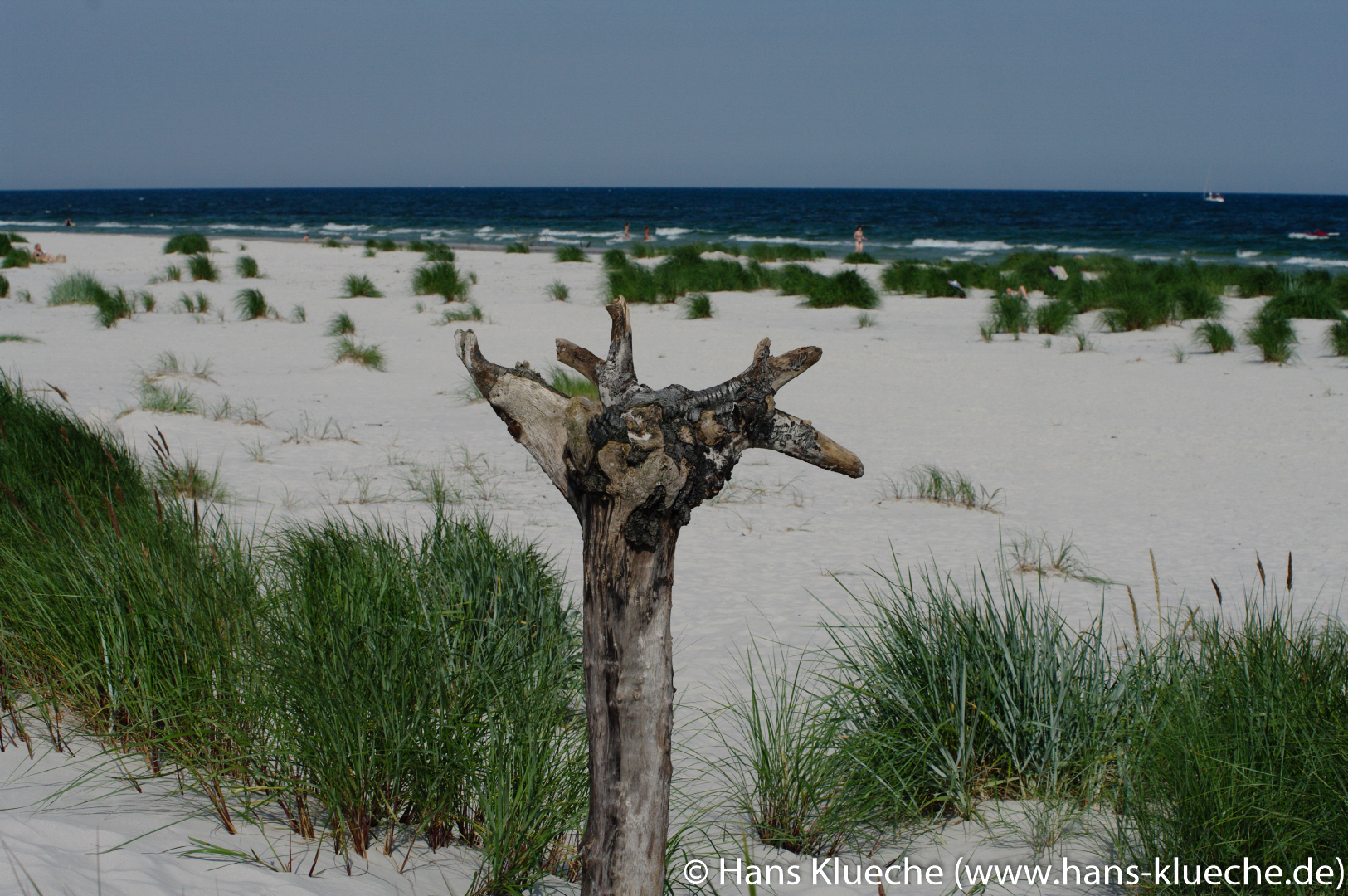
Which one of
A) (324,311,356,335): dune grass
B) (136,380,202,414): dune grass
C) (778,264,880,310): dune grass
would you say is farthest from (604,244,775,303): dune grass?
(136,380,202,414): dune grass

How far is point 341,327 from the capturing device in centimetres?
1221

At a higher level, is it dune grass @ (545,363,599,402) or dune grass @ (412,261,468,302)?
dune grass @ (412,261,468,302)

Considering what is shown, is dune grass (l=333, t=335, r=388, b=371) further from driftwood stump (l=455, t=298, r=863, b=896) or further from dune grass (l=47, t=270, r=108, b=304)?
driftwood stump (l=455, t=298, r=863, b=896)

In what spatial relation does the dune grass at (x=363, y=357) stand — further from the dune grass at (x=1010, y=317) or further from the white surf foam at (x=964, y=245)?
the white surf foam at (x=964, y=245)

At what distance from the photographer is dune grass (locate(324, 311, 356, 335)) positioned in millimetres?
12141

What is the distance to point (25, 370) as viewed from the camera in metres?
9.54

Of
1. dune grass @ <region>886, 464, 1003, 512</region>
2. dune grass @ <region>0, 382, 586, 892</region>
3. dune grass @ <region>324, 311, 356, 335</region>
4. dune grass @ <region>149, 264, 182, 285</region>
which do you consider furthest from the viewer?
dune grass @ <region>149, 264, 182, 285</region>

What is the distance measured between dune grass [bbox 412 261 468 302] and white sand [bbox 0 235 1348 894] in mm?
1524

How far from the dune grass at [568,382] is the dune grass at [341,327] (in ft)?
12.6

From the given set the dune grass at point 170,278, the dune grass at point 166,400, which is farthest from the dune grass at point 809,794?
the dune grass at point 170,278

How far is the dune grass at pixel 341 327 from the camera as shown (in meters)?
12.1

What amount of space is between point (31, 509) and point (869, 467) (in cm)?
533

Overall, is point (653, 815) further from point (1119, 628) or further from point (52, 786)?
point (1119, 628)

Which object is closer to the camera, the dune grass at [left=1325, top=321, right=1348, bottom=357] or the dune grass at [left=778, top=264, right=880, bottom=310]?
the dune grass at [left=1325, top=321, right=1348, bottom=357]
